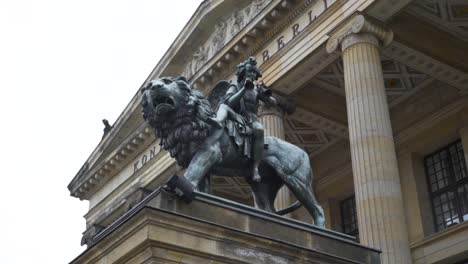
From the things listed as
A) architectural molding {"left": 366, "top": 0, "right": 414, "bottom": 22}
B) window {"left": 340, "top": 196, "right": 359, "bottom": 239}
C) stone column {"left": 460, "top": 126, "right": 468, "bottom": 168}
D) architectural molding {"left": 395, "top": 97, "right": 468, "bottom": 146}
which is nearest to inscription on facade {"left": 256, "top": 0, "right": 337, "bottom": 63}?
architectural molding {"left": 366, "top": 0, "right": 414, "bottom": 22}

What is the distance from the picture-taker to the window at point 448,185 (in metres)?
21.7

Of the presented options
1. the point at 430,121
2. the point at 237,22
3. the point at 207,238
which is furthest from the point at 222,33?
the point at 207,238

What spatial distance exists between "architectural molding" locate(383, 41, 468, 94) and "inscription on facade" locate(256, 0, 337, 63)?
2.39 m

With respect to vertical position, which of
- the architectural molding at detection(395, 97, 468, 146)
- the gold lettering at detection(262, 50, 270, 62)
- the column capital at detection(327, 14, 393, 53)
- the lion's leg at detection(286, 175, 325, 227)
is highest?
the gold lettering at detection(262, 50, 270, 62)

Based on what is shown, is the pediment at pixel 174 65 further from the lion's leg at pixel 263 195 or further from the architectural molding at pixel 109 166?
the lion's leg at pixel 263 195

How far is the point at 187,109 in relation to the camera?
7656 millimetres

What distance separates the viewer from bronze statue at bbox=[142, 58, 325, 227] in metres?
7.65

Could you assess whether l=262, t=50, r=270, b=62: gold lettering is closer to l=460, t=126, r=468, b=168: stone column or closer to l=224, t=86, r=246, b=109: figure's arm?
l=460, t=126, r=468, b=168: stone column

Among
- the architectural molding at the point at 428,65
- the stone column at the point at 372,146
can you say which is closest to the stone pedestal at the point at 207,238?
the stone column at the point at 372,146

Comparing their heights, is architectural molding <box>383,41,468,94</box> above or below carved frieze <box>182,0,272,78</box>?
below

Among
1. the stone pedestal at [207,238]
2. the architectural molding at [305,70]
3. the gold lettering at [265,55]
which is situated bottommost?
the stone pedestal at [207,238]

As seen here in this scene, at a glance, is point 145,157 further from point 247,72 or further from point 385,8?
point 247,72

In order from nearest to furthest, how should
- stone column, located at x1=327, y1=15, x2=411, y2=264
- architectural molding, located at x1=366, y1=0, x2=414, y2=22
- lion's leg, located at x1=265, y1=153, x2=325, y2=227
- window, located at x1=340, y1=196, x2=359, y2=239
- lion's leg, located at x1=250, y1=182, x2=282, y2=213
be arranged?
1. lion's leg, located at x1=265, y1=153, x2=325, y2=227
2. lion's leg, located at x1=250, y1=182, x2=282, y2=213
3. stone column, located at x1=327, y1=15, x2=411, y2=264
4. architectural molding, located at x1=366, y1=0, x2=414, y2=22
5. window, located at x1=340, y1=196, x2=359, y2=239

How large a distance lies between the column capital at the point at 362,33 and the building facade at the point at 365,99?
0.03 m
